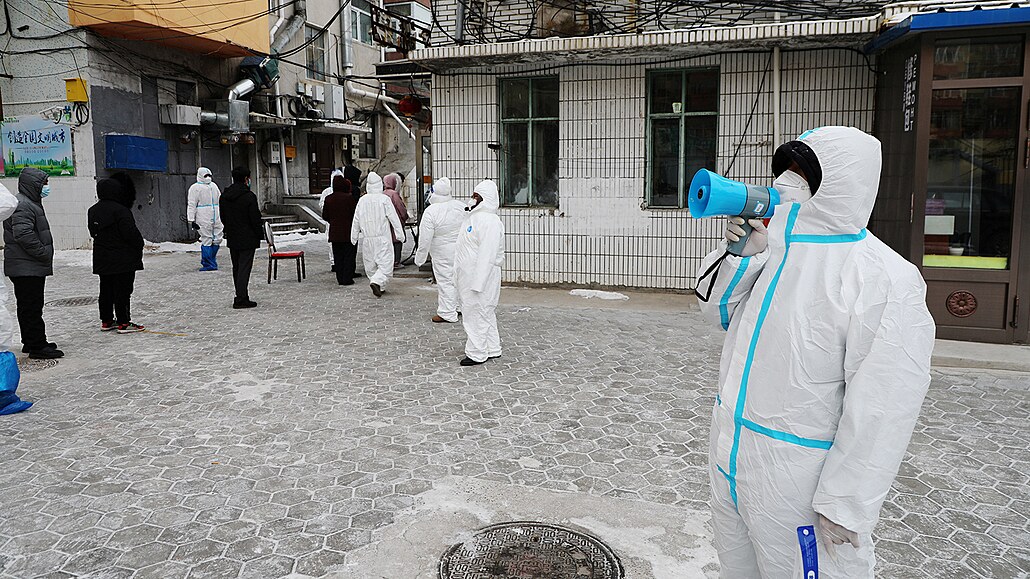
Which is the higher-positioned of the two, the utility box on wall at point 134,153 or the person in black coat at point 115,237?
the utility box on wall at point 134,153

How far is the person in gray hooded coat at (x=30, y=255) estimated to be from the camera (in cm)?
682

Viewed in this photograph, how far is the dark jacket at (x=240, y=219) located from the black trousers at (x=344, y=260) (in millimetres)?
2193

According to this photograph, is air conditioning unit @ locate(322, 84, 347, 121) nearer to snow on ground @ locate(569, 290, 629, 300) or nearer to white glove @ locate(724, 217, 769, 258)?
snow on ground @ locate(569, 290, 629, 300)

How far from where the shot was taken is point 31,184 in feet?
22.7

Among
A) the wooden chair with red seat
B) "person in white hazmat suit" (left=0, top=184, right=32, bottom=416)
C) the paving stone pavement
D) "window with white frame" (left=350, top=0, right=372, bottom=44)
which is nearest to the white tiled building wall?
the paving stone pavement

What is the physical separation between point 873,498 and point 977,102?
736cm

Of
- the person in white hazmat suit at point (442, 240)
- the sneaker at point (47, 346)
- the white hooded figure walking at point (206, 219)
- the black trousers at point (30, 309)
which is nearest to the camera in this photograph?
the black trousers at point (30, 309)

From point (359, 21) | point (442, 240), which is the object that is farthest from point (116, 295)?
point (359, 21)

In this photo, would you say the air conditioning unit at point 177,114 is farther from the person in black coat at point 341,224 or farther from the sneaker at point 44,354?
the sneaker at point 44,354

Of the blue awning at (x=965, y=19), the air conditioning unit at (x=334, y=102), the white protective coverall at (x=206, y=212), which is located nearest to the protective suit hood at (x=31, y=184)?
the white protective coverall at (x=206, y=212)

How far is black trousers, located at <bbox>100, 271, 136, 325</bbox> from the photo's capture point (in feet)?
27.4

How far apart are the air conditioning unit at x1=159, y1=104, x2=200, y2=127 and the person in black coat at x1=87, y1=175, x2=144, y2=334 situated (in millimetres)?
10900

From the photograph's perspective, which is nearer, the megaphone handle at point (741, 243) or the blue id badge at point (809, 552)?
the blue id badge at point (809, 552)

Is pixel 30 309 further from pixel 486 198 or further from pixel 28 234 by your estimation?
pixel 486 198
